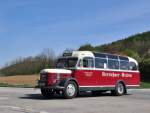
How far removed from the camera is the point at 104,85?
28.5m

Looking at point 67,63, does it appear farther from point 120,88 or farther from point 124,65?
point 124,65

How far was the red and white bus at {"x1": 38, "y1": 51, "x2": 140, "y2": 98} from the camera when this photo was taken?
25.6 metres

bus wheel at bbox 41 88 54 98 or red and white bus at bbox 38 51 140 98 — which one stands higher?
red and white bus at bbox 38 51 140 98

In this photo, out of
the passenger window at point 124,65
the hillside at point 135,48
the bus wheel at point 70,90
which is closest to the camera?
the bus wheel at point 70,90

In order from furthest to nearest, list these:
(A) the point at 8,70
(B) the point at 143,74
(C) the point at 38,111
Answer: (A) the point at 8,70
(B) the point at 143,74
(C) the point at 38,111

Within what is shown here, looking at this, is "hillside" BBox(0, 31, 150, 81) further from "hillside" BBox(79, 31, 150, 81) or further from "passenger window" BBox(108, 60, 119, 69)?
"passenger window" BBox(108, 60, 119, 69)

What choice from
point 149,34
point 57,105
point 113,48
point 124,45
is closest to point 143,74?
point 113,48

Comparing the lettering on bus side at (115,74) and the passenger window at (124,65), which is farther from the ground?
the passenger window at (124,65)

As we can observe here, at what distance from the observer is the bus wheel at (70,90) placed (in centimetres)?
2534

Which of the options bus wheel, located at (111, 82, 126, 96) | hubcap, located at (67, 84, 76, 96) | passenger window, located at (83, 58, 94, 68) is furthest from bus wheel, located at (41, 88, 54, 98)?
bus wheel, located at (111, 82, 126, 96)

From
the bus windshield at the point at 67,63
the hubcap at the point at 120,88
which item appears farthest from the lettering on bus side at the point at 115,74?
the bus windshield at the point at 67,63

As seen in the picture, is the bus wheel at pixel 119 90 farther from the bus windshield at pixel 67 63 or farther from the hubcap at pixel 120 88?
the bus windshield at pixel 67 63

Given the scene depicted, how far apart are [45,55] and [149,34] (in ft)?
92.5

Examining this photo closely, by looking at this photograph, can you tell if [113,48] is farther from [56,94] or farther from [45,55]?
[56,94]
